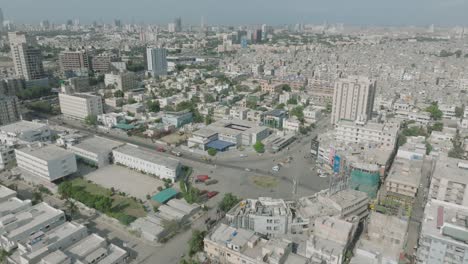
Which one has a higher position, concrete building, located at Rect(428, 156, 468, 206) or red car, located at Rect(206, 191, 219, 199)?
concrete building, located at Rect(428, 156, 468, 206)

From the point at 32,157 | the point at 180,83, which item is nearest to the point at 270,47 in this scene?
the point at 180,83

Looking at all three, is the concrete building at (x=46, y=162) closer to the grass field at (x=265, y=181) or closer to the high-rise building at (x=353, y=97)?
the grass field at (x=265, y=181)

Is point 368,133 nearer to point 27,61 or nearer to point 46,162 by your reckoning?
point 46,162

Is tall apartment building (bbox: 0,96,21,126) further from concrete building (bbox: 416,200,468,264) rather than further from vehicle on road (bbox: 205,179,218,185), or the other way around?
concrete building (bbox: 416,200,468,264)

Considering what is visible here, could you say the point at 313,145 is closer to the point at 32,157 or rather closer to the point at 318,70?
the point at 32,157

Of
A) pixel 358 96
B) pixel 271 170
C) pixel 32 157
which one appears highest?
pixel 358 96

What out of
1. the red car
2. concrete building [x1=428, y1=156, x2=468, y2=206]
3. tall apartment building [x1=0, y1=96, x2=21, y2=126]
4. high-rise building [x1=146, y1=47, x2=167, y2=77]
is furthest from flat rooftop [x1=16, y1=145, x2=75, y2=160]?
high-rise building [x1=146, y1=47, x2=167, y2=77]
